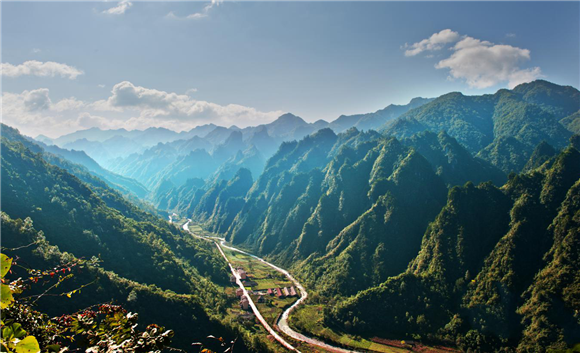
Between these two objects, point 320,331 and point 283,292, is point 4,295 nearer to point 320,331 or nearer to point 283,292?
point 320,331

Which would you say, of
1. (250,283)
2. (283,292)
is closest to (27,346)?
(283,292)

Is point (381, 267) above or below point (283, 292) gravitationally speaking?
above

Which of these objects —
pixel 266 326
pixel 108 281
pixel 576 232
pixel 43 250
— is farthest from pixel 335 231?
pixel 43 250

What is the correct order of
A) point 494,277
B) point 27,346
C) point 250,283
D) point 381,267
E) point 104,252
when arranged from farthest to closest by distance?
point 250,283 → point 381,267 → point 104,252 → point 494,277 → point 27,346

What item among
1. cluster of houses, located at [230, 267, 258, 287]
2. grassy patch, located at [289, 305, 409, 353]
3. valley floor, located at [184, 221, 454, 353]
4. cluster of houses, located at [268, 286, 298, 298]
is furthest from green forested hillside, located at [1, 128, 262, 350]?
grassy patch, located at [289, 305, 409, 353]

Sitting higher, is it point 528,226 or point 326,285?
point 528,226

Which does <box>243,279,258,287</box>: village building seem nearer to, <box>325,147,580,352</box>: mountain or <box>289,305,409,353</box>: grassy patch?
<box>289,305,409,353</box>: grassy patch

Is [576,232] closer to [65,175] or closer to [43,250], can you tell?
[43,250]
